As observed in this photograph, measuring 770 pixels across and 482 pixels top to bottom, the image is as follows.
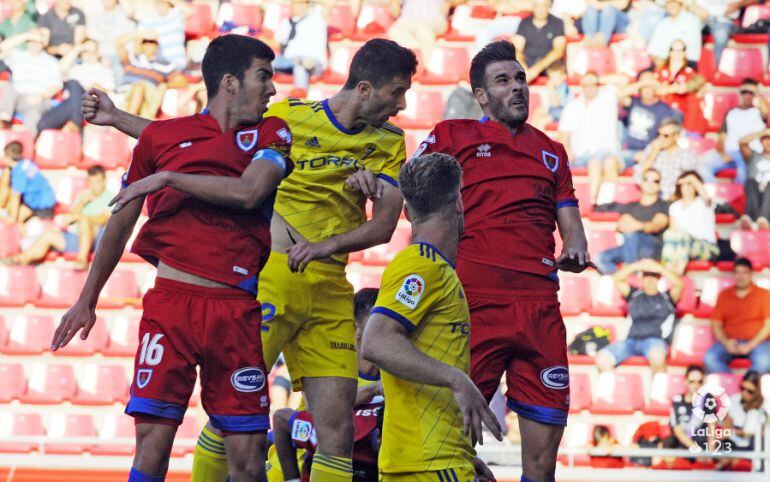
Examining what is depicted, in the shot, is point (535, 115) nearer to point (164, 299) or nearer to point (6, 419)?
point (6, 419)

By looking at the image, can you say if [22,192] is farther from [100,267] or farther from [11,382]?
[100,267]

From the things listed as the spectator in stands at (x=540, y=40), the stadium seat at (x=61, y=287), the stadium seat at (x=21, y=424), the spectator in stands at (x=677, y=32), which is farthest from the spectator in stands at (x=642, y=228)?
the stadium seat at (x=21, y=424)

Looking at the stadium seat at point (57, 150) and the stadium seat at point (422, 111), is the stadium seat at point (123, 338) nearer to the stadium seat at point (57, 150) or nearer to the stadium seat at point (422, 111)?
the stadium seat at point (57, 150)

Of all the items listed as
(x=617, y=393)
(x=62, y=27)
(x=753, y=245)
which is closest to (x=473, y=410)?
(x=617, y=393)

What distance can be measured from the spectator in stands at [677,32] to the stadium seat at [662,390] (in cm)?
268

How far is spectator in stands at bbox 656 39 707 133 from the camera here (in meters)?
10.2

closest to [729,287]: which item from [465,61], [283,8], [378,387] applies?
[465,61]

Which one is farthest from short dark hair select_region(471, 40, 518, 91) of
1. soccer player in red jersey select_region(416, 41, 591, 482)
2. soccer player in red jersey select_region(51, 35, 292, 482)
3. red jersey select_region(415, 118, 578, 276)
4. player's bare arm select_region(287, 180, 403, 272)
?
soccer player in red jersey select_region(51, 35, 292, 482)

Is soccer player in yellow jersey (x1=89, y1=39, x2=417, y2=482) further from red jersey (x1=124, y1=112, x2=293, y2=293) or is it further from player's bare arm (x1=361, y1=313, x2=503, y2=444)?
player's bare arm (x1=361, y1=313, x2=503, y2=444)

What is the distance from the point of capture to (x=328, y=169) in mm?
4801

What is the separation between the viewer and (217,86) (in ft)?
13.7

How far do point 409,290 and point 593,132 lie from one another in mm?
7036

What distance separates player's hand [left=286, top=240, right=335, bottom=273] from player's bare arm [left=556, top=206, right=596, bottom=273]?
35.6 inches

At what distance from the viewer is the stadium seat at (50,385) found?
969cm
